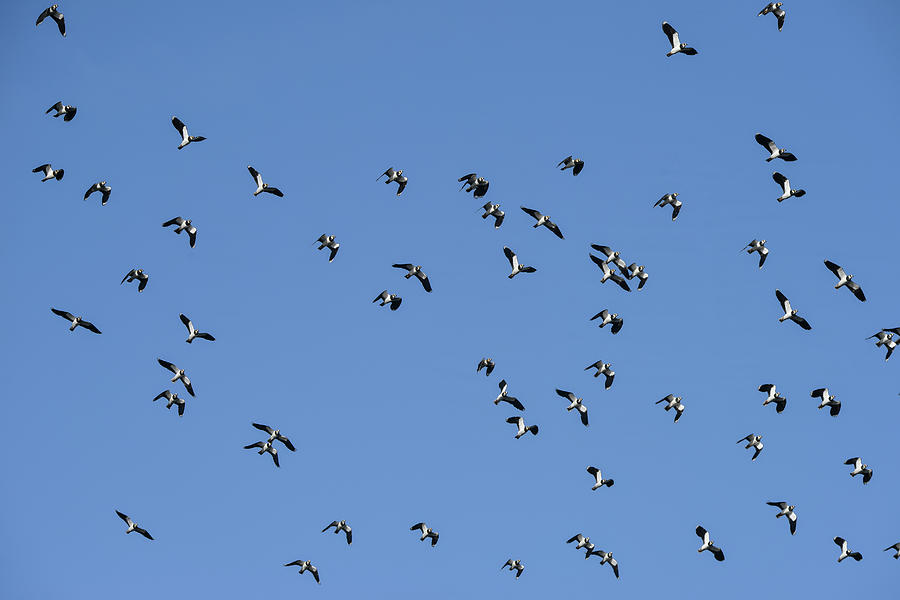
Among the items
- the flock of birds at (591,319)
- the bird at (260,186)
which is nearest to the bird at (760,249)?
the flock of birds at (591,319)

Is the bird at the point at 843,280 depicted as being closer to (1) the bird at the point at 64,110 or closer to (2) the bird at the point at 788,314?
(2) the bird at the point at 788,314

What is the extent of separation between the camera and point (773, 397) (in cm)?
6606

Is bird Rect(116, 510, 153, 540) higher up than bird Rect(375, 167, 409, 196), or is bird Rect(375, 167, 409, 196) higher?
bird Rect(375, 167, 409, 196)

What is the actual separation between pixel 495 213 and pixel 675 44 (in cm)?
1181

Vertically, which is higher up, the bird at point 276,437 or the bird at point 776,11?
the bird at point 776,11

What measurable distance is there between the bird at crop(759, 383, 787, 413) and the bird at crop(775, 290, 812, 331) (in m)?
5.23

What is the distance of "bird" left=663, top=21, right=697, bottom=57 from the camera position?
5849 cm

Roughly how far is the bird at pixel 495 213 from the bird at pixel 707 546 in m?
20.7

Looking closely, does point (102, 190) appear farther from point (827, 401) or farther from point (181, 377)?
point (827, 401)

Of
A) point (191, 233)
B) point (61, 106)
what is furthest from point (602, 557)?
point (61, 106)

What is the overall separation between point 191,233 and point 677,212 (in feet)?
81.9

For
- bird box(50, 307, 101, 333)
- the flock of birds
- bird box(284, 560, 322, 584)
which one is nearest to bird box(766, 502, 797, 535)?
the flock of birds

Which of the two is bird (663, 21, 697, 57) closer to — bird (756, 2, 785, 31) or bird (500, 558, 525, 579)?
bird (756, 2, 785, 31)

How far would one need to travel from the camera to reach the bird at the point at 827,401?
64750 mm
